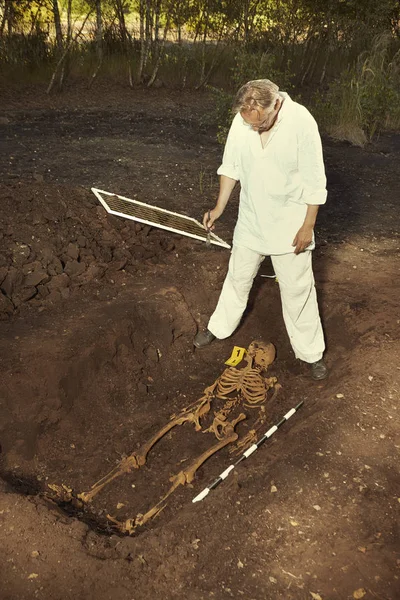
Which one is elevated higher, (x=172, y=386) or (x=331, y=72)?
(x=331, y=72)

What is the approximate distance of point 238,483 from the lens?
362 centimetres

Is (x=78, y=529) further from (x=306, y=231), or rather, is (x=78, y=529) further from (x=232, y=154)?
(x=232, y=154)

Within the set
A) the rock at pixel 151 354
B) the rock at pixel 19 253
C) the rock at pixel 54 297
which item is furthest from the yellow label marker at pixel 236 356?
the rock at pixel 19 253

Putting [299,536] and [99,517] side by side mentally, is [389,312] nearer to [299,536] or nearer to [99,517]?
[299,536]

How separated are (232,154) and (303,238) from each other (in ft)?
2.27

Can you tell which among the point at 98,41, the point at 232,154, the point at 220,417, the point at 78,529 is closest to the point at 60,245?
the point at 232,154

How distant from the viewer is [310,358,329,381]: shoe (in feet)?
15.3

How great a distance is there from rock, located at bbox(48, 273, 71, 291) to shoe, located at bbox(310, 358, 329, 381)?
6.70ft

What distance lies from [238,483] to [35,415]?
1443 mm

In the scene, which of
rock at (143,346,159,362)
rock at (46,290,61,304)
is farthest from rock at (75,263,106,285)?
rock at (143,346,159,362)

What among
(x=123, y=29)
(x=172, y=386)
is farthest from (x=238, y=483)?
(x=123, y=29)

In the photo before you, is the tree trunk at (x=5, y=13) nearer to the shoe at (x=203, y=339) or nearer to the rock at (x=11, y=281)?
the rock at (x=11, y=281)

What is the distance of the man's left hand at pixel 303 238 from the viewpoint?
4.01 meters

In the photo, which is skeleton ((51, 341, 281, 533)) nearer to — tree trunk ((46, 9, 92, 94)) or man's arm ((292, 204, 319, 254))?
man's arm ((292, 204, 319, 254))
